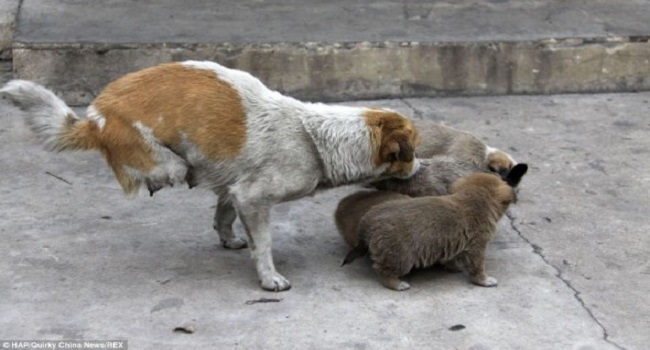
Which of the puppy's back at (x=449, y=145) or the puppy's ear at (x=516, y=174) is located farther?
the puppy's back at (x=449, y=145)

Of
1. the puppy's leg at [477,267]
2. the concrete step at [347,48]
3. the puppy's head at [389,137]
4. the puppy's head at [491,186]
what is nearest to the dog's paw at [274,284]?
the puppy's head at [389,137]

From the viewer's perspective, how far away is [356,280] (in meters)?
5.02

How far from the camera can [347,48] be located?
7457 mm

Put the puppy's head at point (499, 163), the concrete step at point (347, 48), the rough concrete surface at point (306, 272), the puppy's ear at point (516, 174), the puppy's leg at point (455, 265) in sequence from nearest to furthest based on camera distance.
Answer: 1. the rough concrete surface at point (306, 272)
2. the puppy's leg at point (455, 265)
3. the puppy's ear at point (516, 174)
4. the puppy's head at point (499, 163)
5. the concrete step at point (347, 48)

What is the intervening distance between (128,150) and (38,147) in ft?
6.77

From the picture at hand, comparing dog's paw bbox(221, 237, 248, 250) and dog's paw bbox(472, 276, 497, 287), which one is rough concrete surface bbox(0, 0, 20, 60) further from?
dog's paw bbox(472, 276, 497, 287)

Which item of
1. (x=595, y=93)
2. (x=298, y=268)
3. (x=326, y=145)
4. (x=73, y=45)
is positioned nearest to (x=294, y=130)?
(x=326, y=145)

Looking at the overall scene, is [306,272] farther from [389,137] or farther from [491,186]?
[491,186]

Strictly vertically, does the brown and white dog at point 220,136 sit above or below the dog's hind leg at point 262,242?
above

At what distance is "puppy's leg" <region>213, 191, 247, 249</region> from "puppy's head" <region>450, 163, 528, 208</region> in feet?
3.77

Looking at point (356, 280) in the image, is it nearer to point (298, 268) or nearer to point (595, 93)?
→ point (298, 268)

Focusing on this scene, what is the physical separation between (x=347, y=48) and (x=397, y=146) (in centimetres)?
255

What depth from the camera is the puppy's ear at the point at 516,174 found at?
5348 mm

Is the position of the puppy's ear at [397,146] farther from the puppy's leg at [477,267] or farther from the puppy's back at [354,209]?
the puppy's leg at [477,267]
